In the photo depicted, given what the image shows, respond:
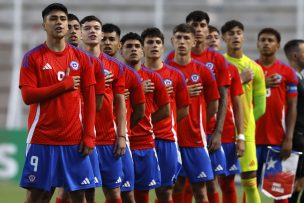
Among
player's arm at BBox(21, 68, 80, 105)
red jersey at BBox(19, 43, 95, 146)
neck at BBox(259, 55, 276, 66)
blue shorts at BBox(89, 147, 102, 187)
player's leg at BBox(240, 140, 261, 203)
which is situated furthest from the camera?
neck at BBox(259, 55, 276, 66)

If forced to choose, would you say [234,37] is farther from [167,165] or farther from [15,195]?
[15,195]

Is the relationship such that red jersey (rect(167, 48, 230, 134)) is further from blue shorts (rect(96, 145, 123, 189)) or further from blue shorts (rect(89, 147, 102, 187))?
blue shorts (rect(89, 147, 102, 187))

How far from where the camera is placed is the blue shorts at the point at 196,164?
1150 centimetres

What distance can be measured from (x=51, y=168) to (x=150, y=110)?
224 cm

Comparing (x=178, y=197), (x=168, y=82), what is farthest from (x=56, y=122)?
(x=178, y=197)

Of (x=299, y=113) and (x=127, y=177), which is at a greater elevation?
(x=299, y=113)

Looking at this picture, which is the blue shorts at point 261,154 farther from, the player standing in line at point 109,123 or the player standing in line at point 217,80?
the player standing in line at point 109,123

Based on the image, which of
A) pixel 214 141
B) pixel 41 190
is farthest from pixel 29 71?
pixel 214 141

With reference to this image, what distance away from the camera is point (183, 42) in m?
11.5

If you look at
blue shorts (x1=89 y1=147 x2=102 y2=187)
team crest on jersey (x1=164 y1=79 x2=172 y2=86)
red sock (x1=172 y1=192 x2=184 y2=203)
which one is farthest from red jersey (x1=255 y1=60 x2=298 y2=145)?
blue shorts (x1=89 y1=147 x2=102 y2=187)

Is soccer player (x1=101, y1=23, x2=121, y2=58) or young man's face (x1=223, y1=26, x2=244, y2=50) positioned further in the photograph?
young man's face (x1=223, y1=26, x2=244, y2=50)

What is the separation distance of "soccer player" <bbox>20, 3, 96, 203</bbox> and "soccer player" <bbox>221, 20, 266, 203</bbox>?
150 inches

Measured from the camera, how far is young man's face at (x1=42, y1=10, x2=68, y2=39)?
9070 mm

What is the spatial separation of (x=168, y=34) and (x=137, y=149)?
1566 cm
